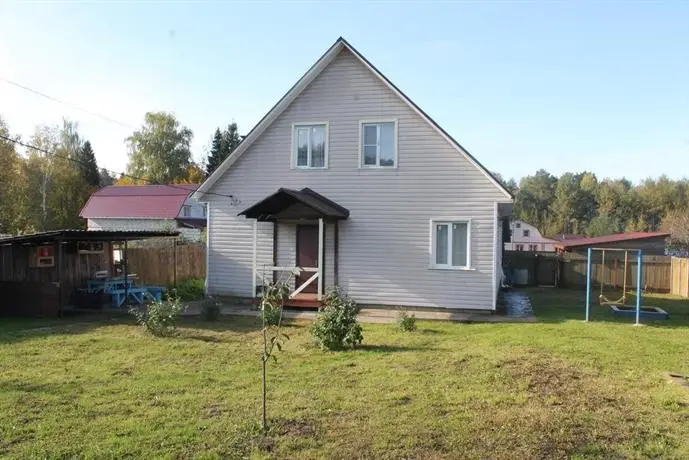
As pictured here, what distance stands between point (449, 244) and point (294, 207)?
439cm

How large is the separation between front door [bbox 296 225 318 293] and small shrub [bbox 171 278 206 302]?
461 centimetres

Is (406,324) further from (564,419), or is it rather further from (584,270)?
(584,270)

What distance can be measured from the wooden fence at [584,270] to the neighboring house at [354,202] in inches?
404

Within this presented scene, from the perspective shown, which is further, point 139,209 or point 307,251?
point 139,209

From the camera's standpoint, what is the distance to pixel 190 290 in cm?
1931

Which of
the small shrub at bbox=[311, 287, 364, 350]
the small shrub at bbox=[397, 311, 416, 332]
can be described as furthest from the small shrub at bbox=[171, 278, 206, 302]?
the small shrub at bbox=[311, 287, 364, 350]

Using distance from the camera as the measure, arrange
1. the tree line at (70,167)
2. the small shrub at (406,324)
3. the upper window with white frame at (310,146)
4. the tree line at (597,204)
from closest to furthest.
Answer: the small shrub at (406,324), the upper window with white frame at (310,146), the tree line at (70,167), the tree line at (597,204)

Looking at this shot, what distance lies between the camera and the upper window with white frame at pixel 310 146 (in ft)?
51.8

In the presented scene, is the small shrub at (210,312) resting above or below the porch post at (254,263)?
below

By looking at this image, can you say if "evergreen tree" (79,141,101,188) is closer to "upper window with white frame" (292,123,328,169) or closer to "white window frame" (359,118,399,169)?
"upper window with white frame" (292,123,328,169)

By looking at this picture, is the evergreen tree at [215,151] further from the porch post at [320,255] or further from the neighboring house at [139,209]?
the porch post at [320,255]

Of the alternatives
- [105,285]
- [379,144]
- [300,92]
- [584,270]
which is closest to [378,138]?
[379,144]

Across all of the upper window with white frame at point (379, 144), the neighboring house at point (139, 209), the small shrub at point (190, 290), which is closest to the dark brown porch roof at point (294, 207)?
the upper window with white frame at point (379, 144)

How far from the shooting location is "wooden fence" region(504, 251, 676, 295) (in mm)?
22938
